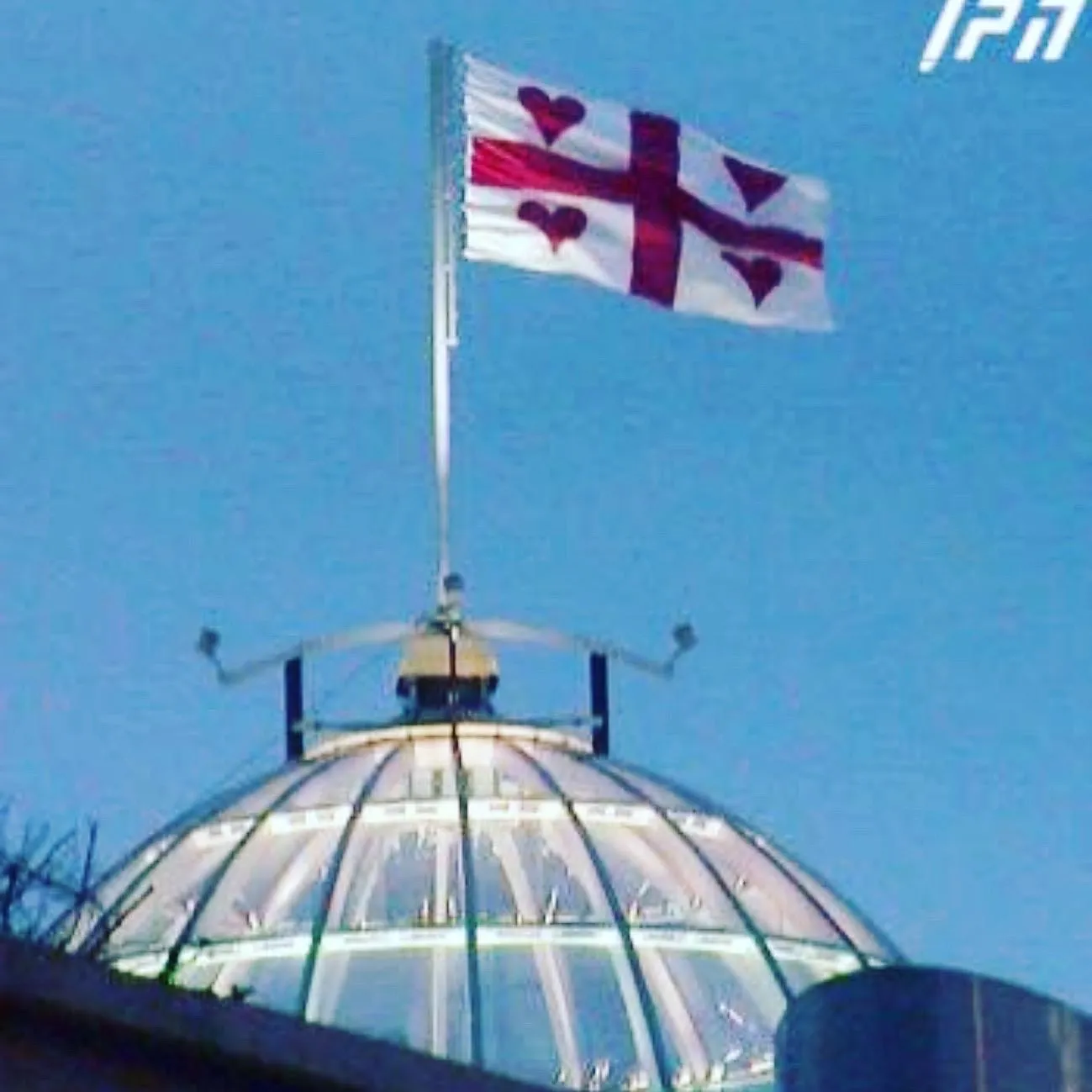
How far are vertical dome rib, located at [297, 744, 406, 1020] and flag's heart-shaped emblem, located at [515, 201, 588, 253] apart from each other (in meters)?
5.09

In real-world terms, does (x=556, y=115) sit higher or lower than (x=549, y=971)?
higher

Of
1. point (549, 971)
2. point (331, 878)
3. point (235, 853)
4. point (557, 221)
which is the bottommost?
point (549, 971)

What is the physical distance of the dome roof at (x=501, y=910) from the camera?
43.5 meters

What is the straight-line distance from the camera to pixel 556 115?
4625cm

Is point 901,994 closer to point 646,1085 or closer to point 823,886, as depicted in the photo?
point 646,1085

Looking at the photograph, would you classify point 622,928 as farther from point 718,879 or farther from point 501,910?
point 718,879

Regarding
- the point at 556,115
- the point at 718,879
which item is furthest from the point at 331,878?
the point at 556,115

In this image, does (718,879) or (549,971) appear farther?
(718,879)

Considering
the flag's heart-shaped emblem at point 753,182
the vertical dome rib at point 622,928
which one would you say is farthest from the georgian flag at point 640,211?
the vertical dome rib at point 622,928

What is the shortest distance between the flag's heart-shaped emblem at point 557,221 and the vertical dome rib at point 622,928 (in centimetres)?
486

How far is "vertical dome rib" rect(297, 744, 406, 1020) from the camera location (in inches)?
1724

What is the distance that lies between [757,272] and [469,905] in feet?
18.4

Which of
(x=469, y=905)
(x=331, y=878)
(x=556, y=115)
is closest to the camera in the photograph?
(x=469, y=905)

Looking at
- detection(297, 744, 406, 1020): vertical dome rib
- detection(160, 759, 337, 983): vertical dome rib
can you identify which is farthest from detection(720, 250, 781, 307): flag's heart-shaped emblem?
detection(160, 759, 337, 983): vertical dome rib
